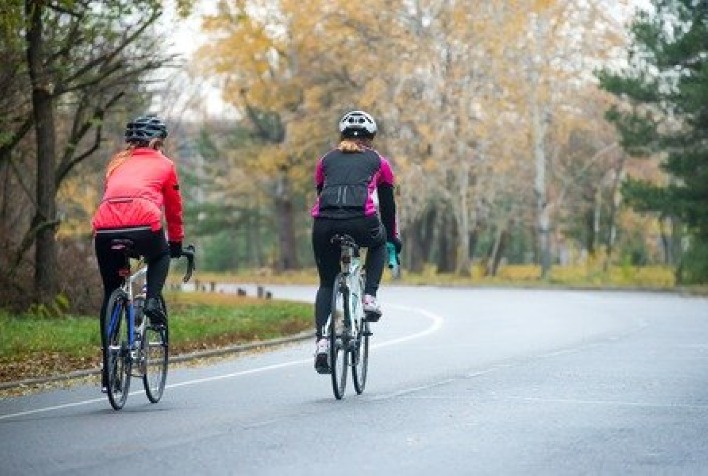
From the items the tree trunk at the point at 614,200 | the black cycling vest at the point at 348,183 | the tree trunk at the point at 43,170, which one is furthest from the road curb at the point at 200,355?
the tree trunk at the point at 614,200

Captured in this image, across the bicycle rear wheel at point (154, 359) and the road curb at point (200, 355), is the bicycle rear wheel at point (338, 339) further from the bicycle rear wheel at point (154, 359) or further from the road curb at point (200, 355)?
the road curb at point (200, 355)

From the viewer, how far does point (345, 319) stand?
Result: 1216 cm

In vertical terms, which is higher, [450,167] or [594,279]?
[450,167]

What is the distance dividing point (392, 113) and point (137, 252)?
45.2 m

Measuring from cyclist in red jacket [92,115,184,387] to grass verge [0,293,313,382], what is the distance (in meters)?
3.63

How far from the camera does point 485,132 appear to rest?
5319 cm

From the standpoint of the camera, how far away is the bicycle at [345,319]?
11953 mm

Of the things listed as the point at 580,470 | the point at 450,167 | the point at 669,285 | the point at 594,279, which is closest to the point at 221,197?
the point at 450,167

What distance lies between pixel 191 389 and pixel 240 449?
Answer: 14.4 ft

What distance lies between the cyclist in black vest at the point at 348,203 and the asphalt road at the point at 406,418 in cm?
84

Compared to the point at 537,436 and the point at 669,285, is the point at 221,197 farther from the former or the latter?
the point at 537,436

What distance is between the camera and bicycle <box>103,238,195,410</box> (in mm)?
11359

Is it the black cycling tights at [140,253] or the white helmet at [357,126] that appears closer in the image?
the black cycling tights at [140,253]

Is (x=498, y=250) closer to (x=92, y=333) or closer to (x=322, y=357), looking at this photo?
(x=92, y=333)
